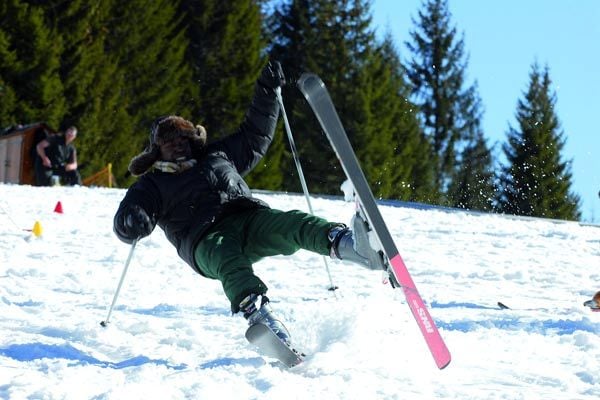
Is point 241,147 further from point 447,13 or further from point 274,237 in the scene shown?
point 447,13

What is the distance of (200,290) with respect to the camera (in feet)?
21.3

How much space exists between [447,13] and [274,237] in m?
36.9

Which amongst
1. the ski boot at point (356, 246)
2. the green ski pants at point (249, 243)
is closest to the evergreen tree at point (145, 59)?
the green ski pants at point (249, 243)

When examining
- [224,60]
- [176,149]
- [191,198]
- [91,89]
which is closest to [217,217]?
[191,198]

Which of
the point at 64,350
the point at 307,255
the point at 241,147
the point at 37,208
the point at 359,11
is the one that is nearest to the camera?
the point at 64,350

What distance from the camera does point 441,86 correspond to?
1537 inches

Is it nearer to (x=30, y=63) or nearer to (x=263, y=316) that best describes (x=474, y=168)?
(x=30, y=63)

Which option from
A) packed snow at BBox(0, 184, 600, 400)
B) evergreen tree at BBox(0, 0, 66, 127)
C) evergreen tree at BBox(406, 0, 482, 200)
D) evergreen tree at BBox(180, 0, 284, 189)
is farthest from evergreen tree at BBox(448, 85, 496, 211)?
packed snow at BBox(0, 184, 600, 400)

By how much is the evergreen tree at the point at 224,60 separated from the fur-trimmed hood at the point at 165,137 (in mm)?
29608

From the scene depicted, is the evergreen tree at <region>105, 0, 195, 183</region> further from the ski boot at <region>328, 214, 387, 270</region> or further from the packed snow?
the ski boot at <region>328, 214, 387, 270</region>

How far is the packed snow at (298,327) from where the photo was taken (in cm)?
356

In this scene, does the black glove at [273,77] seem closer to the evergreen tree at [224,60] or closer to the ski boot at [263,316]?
the ski boot at [263,316]

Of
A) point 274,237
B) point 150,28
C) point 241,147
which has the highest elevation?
point 150,28

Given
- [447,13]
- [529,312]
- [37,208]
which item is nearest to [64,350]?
[529,312]
